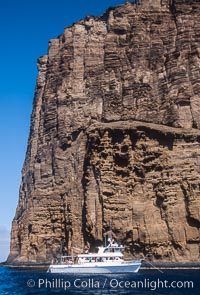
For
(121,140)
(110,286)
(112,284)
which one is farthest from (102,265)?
(121,140)


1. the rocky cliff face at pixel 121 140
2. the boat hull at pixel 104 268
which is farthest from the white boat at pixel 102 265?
the rocky cliff face at pixel 121 140

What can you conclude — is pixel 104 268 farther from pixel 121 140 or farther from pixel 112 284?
pixel 121 140

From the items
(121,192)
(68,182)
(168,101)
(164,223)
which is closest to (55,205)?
(68,182)

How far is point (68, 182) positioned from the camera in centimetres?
10694

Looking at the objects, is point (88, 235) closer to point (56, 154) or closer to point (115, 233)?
point (115, 233)

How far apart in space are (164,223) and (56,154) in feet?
96.3

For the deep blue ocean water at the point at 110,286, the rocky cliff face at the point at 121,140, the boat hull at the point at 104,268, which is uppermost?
the rocky cliff face at the point at 121,140

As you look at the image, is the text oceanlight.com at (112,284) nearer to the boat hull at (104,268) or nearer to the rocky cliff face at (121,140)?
the boat hull at (104,268)

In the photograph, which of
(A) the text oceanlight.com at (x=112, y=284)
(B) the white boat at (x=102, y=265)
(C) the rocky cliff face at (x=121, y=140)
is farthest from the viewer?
(C) the rocky cliff face at (x=121, y=140)

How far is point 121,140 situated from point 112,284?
149 feet

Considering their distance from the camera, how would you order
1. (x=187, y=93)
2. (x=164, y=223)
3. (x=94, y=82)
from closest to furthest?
(x=164, y=223) → (x=187, y=93) → (x=94, y=82)

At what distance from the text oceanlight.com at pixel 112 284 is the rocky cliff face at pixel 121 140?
2924 centimetres

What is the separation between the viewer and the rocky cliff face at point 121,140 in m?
96.4

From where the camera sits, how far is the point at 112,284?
60.8 meters
